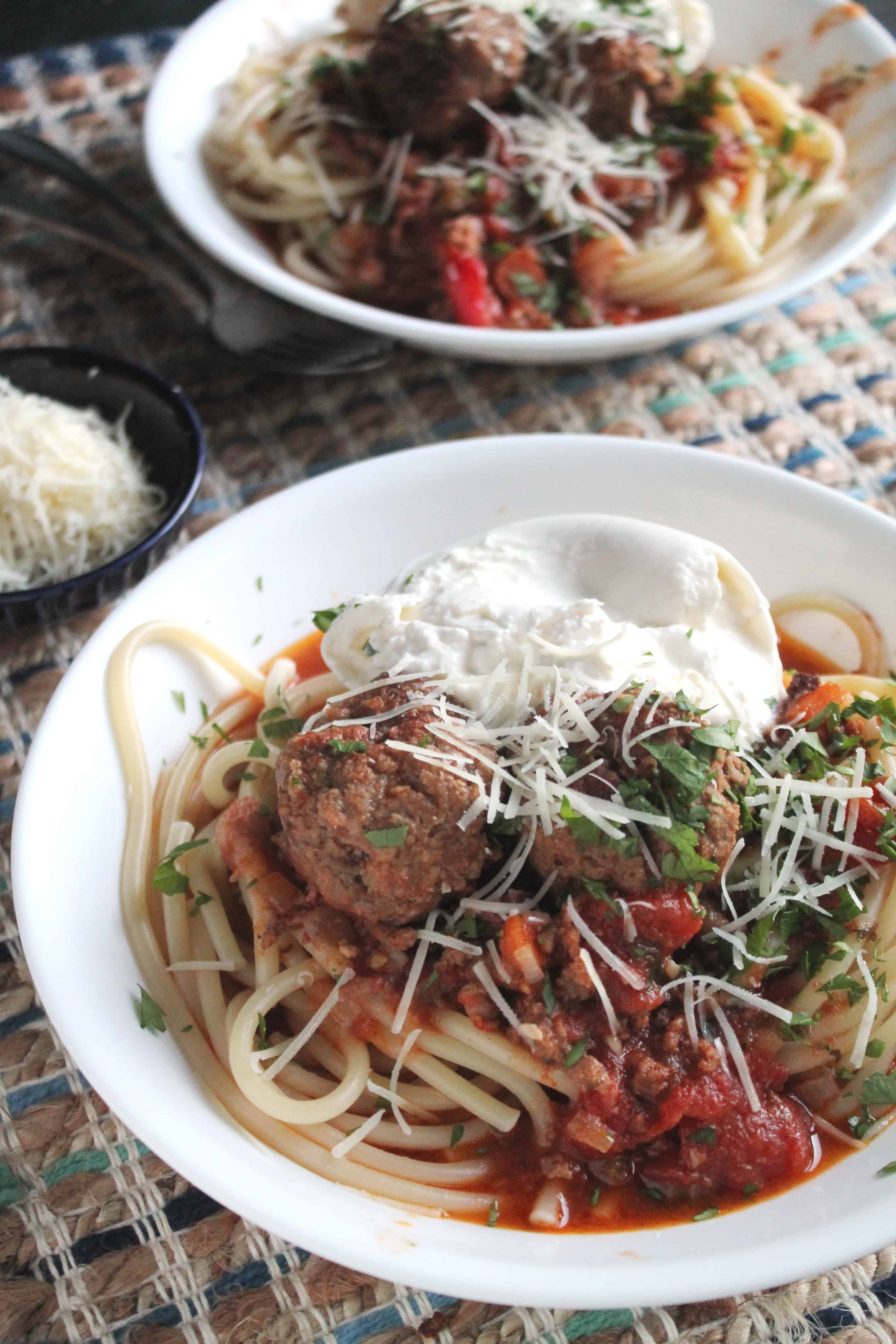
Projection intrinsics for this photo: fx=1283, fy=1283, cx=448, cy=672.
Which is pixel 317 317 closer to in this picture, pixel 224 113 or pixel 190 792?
pixel 224 113

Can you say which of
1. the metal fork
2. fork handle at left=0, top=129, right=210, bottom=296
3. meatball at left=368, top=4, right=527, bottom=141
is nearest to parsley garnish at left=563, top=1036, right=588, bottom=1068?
the metal fork

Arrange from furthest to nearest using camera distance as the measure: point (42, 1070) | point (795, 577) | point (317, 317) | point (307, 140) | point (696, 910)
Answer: point (307, 140), point (317, 317), point (795, 577), point (42, 1070), point (696, 910)

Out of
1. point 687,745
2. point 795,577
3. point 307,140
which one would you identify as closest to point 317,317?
point 307,140

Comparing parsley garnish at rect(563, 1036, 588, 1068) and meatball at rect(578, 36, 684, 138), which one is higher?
meatball at rect(578, 36, 684, 138)

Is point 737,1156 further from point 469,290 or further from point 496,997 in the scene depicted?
point 469,290

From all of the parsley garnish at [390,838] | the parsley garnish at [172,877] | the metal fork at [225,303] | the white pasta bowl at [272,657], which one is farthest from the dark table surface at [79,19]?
the parsley garnish at [390,838]

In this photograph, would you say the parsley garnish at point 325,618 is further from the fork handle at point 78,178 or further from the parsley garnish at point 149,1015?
the fork handle at point 78,178

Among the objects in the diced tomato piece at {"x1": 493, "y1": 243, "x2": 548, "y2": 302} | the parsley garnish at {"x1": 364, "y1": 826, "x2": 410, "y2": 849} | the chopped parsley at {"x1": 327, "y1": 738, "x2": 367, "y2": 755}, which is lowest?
the diced tomato piece at {"x1": 493, "y1": 243, "x2": 548, "y2": 302}

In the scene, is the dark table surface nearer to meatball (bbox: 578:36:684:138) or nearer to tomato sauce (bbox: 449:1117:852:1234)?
meatball (bbox: 578:36:684:138)

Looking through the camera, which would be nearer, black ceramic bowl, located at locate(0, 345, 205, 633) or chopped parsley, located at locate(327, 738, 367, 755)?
chopped parsley, located at locate(327, 738, 367, 755)
